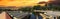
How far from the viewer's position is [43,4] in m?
1.37

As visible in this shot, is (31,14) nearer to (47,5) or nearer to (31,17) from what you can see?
(31,17)

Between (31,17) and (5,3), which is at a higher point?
(5,3)

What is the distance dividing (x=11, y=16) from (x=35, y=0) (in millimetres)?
308

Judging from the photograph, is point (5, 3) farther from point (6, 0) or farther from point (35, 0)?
point (35, 0)

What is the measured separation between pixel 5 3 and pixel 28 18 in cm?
29

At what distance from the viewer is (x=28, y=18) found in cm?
139

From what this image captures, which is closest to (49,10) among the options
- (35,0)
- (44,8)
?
(44,8)

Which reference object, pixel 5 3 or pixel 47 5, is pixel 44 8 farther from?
pixel 5 3

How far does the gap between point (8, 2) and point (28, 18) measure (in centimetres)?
27

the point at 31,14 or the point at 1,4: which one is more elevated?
the point at 1,4

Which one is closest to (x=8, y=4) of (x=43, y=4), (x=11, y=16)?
(x=11, y=16)

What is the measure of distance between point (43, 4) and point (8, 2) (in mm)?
369

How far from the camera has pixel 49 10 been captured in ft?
4.46

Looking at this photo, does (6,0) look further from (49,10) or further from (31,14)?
(49,10)
